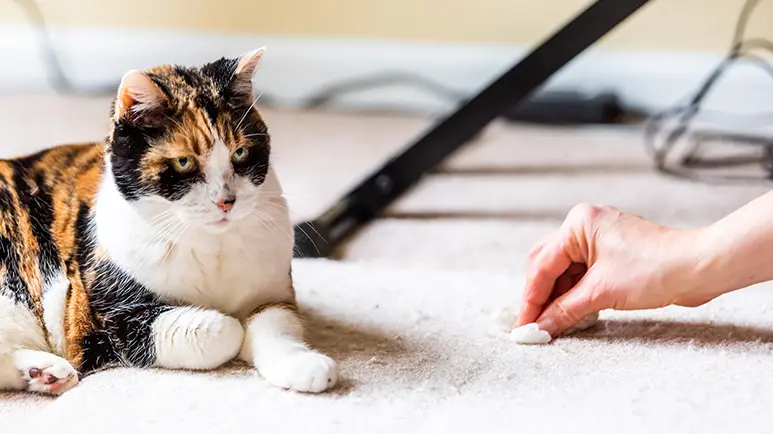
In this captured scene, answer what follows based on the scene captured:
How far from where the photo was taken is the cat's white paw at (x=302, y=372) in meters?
0.99

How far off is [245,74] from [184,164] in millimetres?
134

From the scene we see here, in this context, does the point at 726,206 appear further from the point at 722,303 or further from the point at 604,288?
the point at 604,288

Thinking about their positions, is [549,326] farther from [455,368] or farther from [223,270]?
[223,270]

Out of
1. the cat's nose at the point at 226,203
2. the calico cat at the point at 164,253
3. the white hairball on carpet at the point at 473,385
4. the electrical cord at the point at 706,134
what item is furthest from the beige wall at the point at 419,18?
the cat's nose at the point at 226,203

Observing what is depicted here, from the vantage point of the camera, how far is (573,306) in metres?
1.11

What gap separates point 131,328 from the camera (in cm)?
104

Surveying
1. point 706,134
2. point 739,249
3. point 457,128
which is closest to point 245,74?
point 739,249

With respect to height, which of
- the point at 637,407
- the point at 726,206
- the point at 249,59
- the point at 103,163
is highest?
the point at 249,59

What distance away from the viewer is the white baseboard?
7.98 feet

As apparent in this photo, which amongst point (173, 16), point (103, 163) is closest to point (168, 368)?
point (103, 163)

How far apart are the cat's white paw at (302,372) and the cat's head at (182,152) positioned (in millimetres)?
166

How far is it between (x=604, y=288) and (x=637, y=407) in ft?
0.57

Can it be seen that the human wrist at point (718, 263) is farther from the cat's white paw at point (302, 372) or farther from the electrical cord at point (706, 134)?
the electrical cord at point (706, 134)

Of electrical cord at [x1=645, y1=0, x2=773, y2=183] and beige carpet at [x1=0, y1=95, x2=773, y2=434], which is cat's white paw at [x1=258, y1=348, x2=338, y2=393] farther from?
electrical cord at [x1=645, y1=0, x2=773, y2=183]
